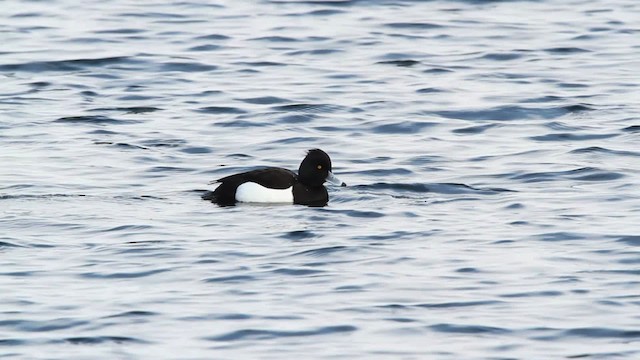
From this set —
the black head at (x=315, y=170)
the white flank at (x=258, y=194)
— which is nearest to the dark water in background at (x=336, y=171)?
the white flank at (x=258, y=194)

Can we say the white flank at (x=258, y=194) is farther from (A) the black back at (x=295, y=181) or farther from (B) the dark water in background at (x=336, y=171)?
(B) the dark water in background at (x=336, y=171)

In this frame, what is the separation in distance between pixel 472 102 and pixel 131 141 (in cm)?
424

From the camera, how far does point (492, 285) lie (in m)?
11.4

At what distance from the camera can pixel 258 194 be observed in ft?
48.1

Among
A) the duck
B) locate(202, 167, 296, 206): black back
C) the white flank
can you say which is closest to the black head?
the duck

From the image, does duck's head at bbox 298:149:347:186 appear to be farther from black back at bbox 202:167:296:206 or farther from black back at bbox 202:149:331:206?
black back at bbox 202:167:296:206

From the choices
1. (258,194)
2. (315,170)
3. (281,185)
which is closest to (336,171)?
(315,170)

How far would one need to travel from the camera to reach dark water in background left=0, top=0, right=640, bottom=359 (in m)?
10.4

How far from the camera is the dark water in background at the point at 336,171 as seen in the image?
10.4 meters

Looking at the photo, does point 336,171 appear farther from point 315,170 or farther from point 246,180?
point 246,180

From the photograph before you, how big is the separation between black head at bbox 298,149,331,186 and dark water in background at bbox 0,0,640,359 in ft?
1.08

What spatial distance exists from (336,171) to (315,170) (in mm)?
1142

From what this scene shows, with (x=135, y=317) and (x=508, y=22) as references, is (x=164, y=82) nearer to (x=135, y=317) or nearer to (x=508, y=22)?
(x=508, y=22)

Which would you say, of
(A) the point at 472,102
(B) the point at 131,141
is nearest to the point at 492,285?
(B) the point at 131,141
